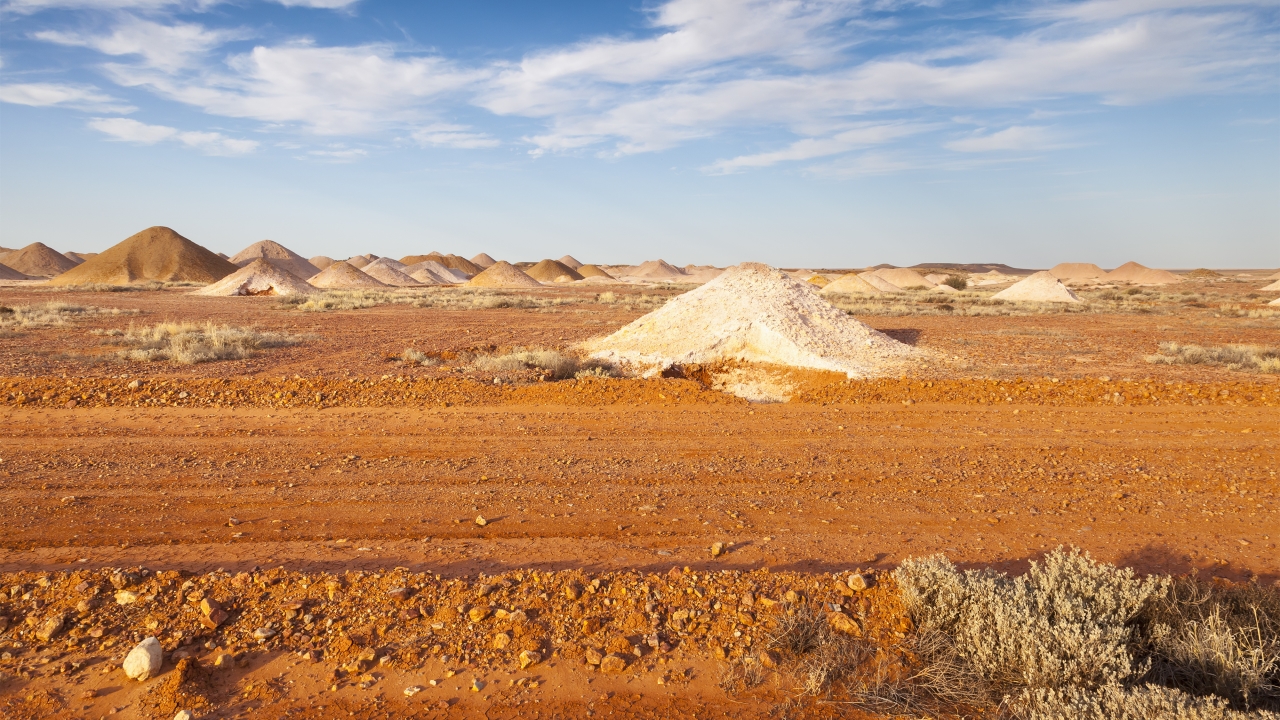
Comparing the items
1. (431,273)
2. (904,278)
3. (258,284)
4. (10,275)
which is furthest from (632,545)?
(10,275)

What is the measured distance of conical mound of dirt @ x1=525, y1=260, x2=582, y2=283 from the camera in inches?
4122

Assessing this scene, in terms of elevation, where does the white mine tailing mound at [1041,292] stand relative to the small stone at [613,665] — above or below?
above

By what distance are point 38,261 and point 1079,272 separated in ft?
470

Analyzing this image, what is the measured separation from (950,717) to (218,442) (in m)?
6.96

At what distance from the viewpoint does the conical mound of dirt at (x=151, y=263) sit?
6669 cm

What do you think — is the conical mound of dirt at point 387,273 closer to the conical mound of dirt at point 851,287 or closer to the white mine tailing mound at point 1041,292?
the conical mound of dirt at point 851,287

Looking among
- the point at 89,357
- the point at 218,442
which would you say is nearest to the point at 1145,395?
the point at 218,442

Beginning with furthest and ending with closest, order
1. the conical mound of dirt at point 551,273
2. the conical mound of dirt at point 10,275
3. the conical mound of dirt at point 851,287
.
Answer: the conical mound of dirt at point 551,273
the conical mound of dirt at point 10,275
the conical mound of dirt at point 851,287

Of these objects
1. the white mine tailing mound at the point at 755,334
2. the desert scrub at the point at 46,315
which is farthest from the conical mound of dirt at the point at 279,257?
the white mine tailing mound at the point at 755,334

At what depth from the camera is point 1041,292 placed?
40.8 m

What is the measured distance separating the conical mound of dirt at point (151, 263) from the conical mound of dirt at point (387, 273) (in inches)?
599

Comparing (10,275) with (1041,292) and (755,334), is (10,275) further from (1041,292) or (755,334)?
(1041,292)

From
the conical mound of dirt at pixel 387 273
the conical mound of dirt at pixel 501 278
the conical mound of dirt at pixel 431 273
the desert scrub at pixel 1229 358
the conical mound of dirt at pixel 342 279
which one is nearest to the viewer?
the desert scrub at pixel 1229 358

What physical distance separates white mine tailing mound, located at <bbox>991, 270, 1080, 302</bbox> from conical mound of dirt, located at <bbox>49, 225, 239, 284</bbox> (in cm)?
7306
